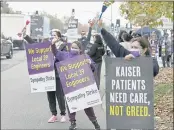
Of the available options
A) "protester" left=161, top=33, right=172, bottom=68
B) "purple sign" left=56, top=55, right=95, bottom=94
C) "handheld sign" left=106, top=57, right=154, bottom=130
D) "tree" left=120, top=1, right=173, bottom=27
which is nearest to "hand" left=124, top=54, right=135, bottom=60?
"handheld sign" left=106, top=57, right=154, bottom=130

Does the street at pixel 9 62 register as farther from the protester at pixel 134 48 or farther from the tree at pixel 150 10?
the protester at pixel 134 48

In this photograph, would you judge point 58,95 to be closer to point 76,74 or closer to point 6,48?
point 76,74

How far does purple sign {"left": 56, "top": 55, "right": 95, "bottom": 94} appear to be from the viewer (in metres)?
7.06

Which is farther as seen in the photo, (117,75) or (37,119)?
(37,119)

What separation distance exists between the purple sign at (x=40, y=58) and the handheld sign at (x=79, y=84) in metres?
1.50

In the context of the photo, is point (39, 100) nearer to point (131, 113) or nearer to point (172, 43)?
point (131, 113)

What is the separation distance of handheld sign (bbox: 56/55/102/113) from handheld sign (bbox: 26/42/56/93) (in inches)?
56.5

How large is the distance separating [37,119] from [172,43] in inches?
622

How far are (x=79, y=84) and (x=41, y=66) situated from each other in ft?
6.16

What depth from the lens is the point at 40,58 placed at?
8750 mm

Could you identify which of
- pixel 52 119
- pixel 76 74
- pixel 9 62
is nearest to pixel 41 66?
pixel 52 119

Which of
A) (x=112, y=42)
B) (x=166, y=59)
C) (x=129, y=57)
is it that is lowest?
(x=166, y=59)

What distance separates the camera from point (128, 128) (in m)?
5.24

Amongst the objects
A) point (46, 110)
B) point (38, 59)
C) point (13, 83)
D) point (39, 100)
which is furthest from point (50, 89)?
point (13, 83)
